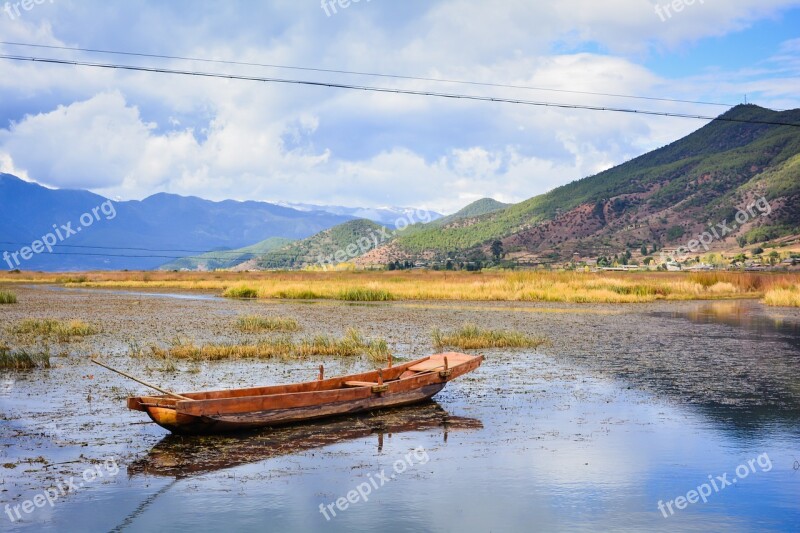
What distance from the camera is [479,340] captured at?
25219mm

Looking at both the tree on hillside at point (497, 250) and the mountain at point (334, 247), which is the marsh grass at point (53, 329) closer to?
the tree on hillside at point (497, 250)

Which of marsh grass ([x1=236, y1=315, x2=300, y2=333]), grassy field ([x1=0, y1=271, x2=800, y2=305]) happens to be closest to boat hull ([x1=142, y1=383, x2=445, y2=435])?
marsh grass ([x1=236, y1=315, x2=300, y2=333])

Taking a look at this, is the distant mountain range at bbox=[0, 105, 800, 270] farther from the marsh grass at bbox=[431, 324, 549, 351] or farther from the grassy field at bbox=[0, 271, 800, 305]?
the marsh grass at bbox=[431, 324, 549, 351]

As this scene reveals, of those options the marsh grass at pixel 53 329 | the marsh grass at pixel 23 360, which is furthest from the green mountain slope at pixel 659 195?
the marsh grass at pixel 23 360

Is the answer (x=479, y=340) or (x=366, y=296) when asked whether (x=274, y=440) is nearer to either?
(x=479, y=340)

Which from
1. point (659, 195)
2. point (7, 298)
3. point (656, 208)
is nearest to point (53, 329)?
point (7, 298)

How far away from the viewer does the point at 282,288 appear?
193 feet

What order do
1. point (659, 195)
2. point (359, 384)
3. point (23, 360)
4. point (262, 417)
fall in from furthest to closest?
point (659, 195)
point (23, 360)
point (359, 384)
point (262, 417)

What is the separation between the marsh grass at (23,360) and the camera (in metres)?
19.6

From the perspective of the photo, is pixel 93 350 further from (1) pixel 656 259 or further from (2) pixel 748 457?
(1) pixel 656 259

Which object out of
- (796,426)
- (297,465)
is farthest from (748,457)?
(297,465)

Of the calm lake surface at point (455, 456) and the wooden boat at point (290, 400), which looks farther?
the wooden boat at point (290, 400)

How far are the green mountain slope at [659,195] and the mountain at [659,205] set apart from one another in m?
0.18

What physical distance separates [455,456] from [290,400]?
300 centimetres
